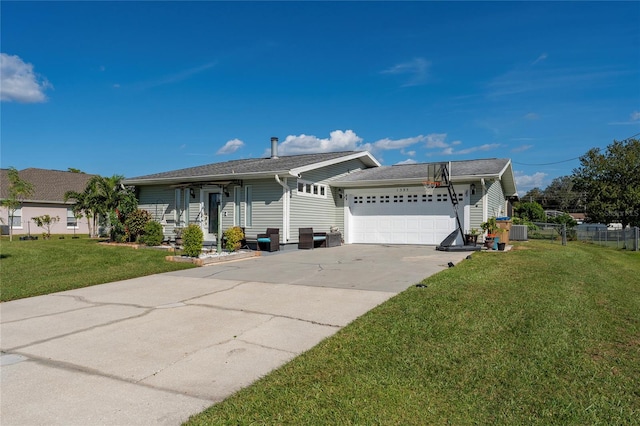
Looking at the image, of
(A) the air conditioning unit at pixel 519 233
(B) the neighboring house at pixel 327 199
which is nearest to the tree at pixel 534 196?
(A) the air conditioning unit at pixel 519 233

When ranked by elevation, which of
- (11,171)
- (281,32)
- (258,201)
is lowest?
(258,201)

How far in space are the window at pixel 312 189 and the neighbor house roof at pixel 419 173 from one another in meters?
0.57

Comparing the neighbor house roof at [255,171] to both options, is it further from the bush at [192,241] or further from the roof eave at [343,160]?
the bush at [192,241]

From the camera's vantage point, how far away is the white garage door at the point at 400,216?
1558 centimetres

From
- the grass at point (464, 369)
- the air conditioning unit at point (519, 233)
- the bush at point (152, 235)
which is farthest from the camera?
the air conditioning unit at point (519, 233)

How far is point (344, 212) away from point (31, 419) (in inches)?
588

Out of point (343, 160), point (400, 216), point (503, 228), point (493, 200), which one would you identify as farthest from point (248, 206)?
point (493, 200)

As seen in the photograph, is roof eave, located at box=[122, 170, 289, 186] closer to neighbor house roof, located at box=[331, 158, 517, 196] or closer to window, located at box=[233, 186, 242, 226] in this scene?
window, located at box=[233, 186, 242, 226]

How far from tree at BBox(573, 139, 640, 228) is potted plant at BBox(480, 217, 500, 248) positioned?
1888 cm

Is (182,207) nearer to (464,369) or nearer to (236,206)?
(236,206)

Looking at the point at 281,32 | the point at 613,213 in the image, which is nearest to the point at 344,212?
the point at 281,32

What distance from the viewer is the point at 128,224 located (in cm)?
1567

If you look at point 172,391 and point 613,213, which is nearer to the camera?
point 172,391

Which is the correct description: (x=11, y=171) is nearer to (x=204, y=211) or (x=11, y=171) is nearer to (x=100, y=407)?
(x=204, y=211)
